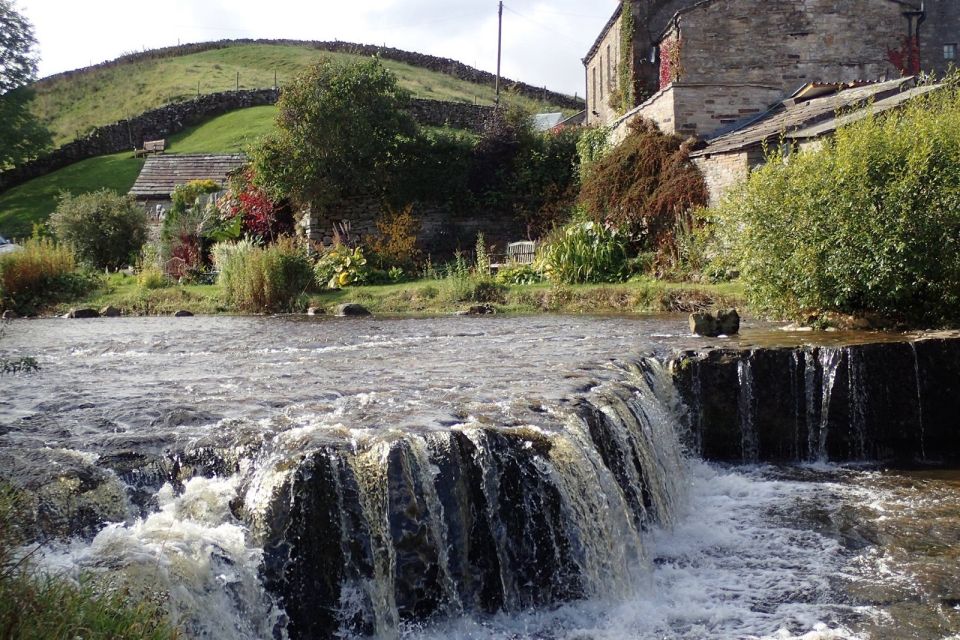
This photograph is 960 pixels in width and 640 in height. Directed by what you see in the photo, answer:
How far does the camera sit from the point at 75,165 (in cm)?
4366

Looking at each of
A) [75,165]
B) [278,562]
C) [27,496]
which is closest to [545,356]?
[278,562]

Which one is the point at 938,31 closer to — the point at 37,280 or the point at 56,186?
the point at 37,280

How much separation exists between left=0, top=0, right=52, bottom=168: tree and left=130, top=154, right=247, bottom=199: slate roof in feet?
28.3

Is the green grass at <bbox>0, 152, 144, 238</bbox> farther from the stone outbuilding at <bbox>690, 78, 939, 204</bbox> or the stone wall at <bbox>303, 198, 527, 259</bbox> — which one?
the stone outbuilding at <bbox>690, 78, 939, 204</bbox>

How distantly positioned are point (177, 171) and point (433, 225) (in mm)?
14021

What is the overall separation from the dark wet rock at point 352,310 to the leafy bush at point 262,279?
4.71ft

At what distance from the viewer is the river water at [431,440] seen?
5.00 metres

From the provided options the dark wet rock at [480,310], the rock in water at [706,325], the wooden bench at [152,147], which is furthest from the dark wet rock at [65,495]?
the wooden bench at [152,147]

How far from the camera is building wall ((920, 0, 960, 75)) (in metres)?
25.6

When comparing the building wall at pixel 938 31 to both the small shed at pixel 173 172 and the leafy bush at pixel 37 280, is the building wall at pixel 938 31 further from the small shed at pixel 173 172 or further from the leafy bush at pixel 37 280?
the leafy bush at pixel 37 280

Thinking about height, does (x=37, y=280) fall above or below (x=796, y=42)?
below

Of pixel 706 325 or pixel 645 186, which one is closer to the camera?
pixel 706 325

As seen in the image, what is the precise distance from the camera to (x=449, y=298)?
62.9 feet

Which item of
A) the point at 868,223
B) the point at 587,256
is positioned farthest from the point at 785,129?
the point at 868,223
